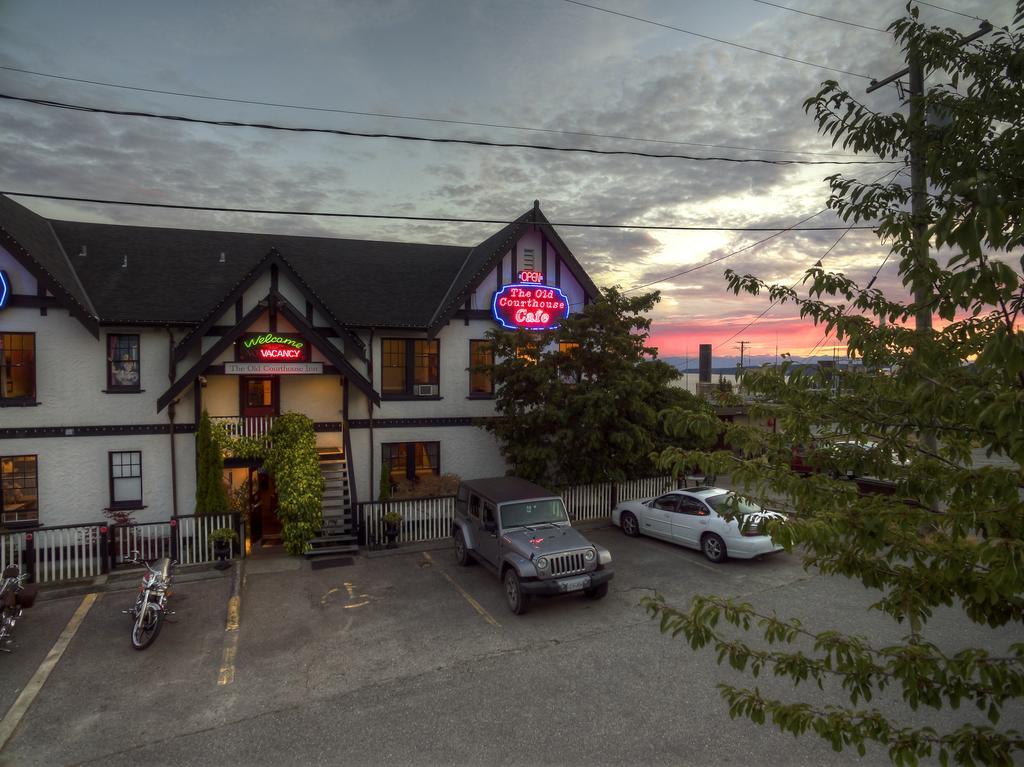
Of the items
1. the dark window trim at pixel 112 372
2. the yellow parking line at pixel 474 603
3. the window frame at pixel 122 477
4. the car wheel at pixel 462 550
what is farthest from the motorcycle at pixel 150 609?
the dark window trim at pixel 112 372

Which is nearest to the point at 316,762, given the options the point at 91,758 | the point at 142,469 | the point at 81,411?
the point at 91,758

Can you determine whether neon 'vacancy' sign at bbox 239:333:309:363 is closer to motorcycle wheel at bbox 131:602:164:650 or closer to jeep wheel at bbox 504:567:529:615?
motorcycle wheel at bbox 131:602:164:650

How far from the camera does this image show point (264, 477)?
18438 mm

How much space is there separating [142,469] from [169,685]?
10047 mm

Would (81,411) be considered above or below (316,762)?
above

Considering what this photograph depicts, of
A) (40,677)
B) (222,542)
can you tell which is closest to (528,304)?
(222,542)

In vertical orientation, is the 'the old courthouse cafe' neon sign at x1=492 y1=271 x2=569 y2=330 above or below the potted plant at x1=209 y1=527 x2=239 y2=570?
above

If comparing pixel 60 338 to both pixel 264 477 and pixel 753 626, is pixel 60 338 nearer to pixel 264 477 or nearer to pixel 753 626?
pixel 264 477

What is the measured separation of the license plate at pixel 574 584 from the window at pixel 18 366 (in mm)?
15570

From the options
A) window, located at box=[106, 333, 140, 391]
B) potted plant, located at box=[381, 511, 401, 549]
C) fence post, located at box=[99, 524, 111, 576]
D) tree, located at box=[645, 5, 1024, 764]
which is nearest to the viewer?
tree, located at box=[645, 5, 1024, 764]

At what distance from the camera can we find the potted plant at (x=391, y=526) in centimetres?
1565

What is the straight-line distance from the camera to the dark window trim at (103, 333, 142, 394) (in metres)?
16.2

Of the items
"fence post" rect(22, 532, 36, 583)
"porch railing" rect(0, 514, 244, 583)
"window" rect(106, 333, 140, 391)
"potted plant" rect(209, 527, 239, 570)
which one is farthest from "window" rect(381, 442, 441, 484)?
"fence post" rect(22, 532, 36, 583)

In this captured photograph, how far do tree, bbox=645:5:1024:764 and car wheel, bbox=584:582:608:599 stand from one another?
745 centimetres
